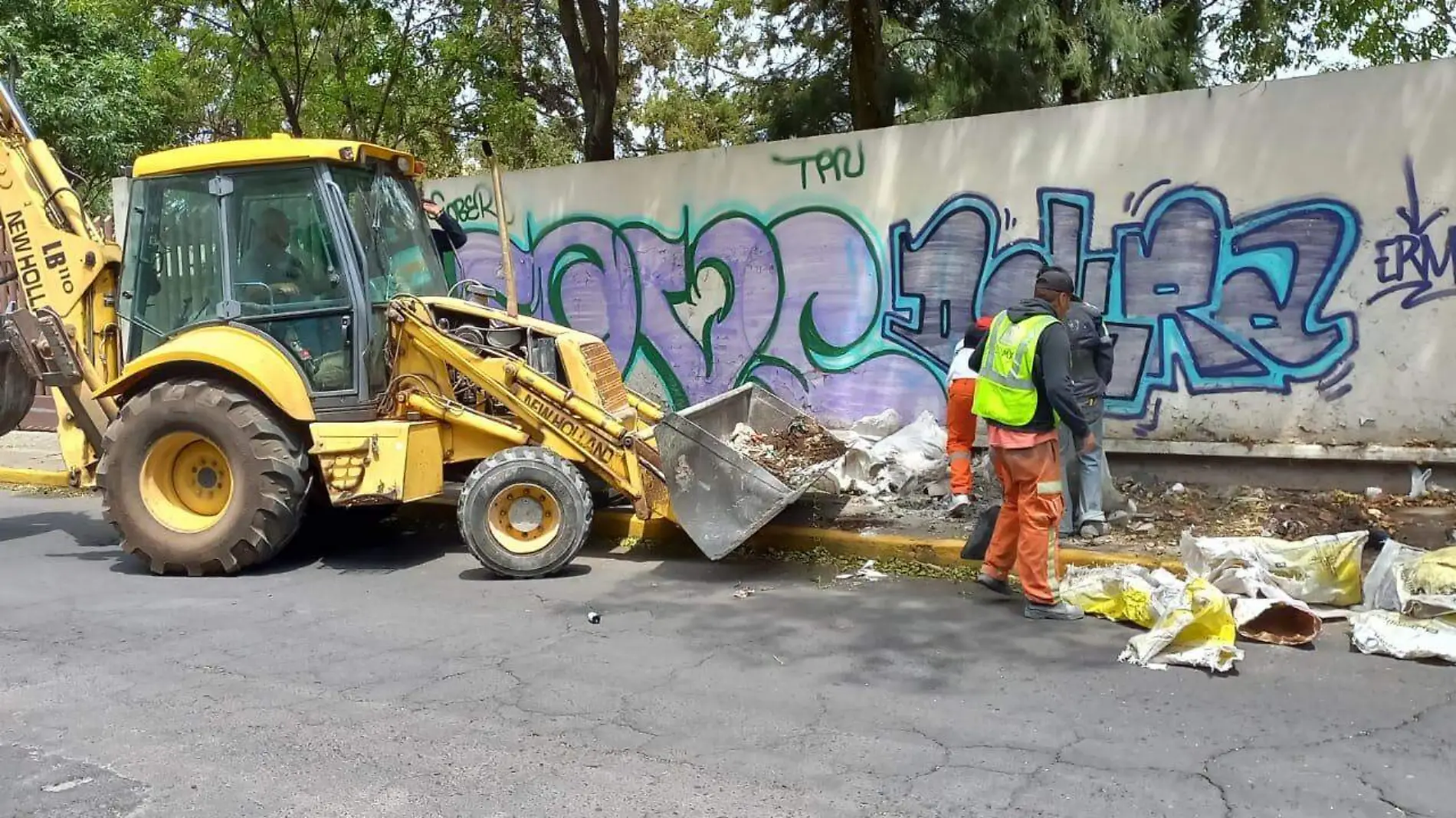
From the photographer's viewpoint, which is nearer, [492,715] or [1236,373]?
[492,715]

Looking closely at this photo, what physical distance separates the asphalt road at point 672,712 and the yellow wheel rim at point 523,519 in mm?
302

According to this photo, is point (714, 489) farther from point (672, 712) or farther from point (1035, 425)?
point (672, 712)

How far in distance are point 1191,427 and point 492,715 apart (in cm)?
534

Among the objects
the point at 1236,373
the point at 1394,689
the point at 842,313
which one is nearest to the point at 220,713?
the point at 1394,689

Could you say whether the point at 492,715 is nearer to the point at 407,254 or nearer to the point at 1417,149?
the point at 407,254

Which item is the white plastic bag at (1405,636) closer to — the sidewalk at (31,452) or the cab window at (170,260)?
the cab window at (170,260)

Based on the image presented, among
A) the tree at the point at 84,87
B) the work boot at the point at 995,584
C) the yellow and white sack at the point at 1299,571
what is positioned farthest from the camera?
the tree at the point at 84,87

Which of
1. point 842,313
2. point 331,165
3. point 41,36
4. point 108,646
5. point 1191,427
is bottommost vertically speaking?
point 108,646

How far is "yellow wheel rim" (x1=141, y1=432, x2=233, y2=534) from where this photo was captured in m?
6.57

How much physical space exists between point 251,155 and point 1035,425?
4795mm

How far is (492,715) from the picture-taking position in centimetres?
420

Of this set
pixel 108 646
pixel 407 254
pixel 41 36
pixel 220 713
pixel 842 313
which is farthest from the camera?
pixel 41 36

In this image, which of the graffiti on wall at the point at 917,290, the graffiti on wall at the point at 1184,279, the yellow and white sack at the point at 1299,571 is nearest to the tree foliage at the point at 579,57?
the graffiti on wall at the point at 917,290

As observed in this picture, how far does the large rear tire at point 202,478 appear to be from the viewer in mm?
6332
